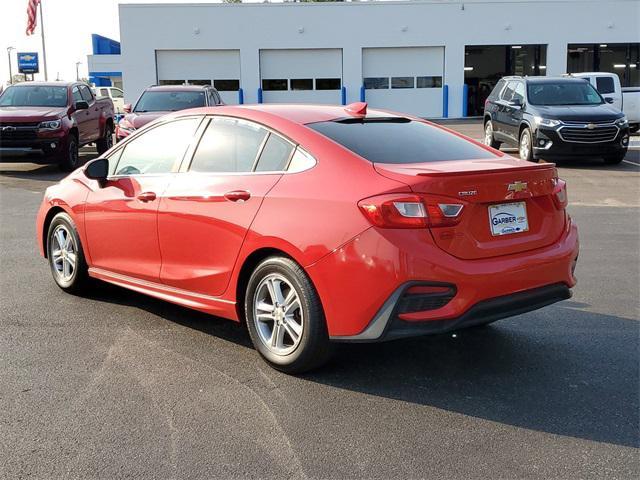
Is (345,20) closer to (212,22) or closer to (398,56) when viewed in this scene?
(398,56)

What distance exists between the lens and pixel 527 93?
15.8 metres

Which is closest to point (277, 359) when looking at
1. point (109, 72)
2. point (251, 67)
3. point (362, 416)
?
point (362, 416)

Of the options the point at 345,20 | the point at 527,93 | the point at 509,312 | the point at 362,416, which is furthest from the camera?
the point at 345,20

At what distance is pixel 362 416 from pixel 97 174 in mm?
2957

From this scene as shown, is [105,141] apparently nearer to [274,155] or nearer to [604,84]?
[604,84]

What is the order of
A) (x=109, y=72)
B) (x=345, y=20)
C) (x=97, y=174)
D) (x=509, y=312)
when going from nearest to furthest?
(x=509, y=312) < (x=97, y=174) < (x=345, y=20) < (x=109, y=72)

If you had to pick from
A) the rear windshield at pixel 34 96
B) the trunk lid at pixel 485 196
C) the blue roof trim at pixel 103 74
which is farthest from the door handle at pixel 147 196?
the blue roof trim at pixel 103 74

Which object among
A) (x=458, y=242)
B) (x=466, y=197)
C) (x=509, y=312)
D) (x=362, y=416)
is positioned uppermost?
(x=466, y=197)

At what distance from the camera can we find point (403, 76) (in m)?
34.5

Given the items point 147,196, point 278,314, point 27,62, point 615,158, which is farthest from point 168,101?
point 27,62

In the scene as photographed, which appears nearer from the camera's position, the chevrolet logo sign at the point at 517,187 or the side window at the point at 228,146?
the chevrolet logo sign at the point at 517,187

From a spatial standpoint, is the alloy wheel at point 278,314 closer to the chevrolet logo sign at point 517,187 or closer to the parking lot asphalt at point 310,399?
the parking lot asphalt at point 310,399

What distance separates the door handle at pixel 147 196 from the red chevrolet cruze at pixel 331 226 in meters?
0.01

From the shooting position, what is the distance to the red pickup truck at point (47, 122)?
14547 millimetres
